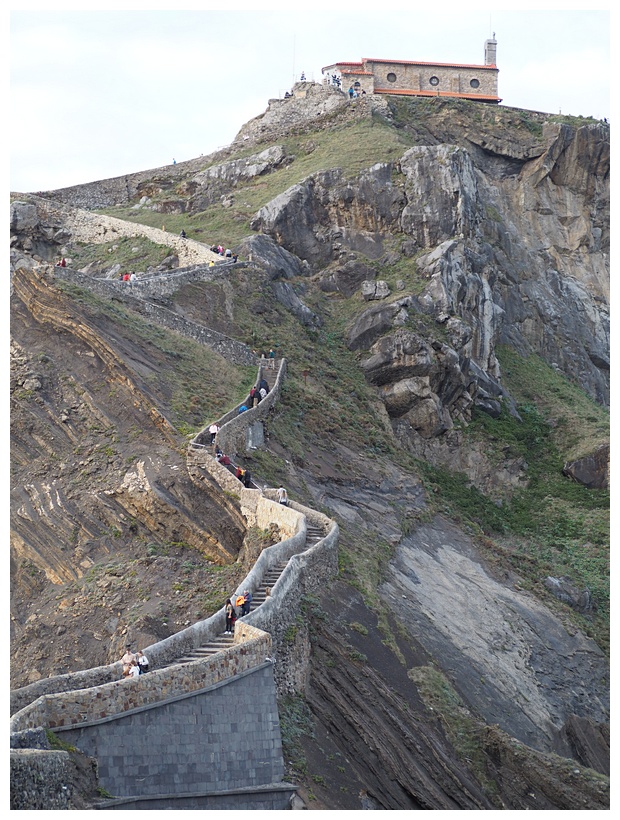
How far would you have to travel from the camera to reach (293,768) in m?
21.5

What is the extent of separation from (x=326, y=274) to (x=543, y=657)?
807 inches

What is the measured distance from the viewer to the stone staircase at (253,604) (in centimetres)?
2231

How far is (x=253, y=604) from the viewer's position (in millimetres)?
24109

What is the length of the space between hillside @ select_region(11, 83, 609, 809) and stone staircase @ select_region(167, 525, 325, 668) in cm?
109

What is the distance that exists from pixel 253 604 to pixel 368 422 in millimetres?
18735

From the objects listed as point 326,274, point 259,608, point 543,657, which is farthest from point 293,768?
point 326,274

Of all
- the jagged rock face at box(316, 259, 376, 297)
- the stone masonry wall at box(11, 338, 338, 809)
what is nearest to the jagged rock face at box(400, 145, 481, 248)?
the jagged rock face at box(316, 259, 376, 297)

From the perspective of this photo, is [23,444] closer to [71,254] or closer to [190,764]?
[190,764]

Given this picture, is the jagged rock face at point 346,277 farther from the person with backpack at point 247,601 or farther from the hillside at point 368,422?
the person with backpack at point 247,601

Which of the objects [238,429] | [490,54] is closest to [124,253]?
[238,429]

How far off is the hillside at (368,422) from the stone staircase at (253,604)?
1090 mm

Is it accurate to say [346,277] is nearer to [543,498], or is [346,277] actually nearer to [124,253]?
[124,253]

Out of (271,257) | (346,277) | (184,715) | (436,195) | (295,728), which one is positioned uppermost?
(436,195)

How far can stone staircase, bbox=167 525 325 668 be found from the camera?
22312 millimetres
